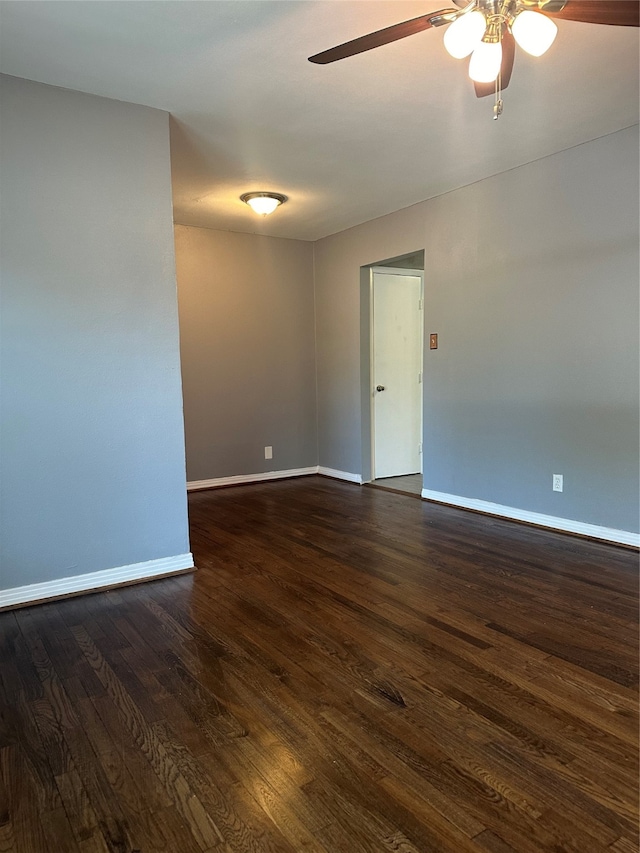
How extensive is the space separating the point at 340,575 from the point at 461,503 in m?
1.73

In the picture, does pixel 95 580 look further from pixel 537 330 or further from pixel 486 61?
pixel 537 330

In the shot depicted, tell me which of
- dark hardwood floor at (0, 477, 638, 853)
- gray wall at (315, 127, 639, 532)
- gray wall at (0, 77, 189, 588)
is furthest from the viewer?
gray wall at (315, 127, 639, 532)

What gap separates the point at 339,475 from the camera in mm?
5617

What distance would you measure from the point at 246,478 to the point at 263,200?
8.70 feet

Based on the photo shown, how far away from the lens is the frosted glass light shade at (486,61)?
1.87m

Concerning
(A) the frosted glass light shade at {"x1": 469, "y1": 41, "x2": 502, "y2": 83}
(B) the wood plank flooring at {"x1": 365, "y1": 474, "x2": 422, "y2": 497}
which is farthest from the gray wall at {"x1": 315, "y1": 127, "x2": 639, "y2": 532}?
(A) the frosted glass light shade at {"x1": 469, "y1": 41, "x2": 502, "y2": 83}

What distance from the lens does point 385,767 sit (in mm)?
1459

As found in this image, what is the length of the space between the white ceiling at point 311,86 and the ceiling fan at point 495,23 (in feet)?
1.24

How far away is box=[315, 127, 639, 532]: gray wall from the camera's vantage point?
3.19 m

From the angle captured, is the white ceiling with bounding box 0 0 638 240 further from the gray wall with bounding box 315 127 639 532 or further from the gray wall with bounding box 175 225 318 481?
the gray wall with bounding box 175 225 318 481

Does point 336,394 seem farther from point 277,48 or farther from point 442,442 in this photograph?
point 277,48

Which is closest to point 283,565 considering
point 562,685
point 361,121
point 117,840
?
point 562,685

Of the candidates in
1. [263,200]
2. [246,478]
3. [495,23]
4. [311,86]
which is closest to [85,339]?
[311,86]

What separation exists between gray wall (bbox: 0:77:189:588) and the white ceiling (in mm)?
238
